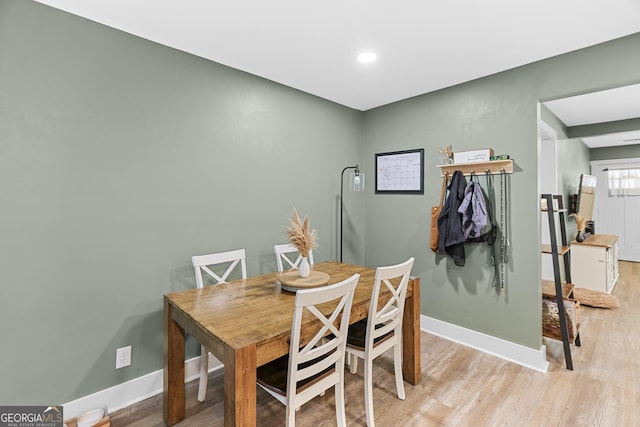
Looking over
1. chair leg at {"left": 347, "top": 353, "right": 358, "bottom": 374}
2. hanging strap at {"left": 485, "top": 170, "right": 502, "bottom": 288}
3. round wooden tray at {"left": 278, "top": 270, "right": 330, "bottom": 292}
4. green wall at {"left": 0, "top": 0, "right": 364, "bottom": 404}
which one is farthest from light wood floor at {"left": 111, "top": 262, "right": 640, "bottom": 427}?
round wooden tray at {"left": 278, "top": 270, "right": 330, "bottom": 292}

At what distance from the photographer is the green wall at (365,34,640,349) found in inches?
90.4

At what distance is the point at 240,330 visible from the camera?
1.42 m

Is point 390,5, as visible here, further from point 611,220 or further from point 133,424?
point 611,220

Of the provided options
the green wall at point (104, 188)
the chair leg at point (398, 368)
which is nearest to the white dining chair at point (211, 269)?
the green wall at point (104, 188)

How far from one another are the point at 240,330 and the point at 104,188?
4.57ft

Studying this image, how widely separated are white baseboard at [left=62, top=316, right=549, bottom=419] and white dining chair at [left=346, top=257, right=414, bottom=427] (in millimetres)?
1188

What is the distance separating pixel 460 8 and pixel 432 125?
144cm

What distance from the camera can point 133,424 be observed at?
1.88m

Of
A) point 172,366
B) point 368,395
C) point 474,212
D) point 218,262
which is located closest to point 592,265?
point 474,212

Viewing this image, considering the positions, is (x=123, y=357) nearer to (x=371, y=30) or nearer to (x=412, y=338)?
(x=412, y=338)

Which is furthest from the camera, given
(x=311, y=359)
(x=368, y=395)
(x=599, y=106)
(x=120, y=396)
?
(x=599, y=106)

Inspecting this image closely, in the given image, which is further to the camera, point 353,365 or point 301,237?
point 353,365

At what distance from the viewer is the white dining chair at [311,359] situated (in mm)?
Answer: 1399

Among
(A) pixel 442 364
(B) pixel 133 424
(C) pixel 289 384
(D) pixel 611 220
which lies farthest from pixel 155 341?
(D) pixel 611 220
